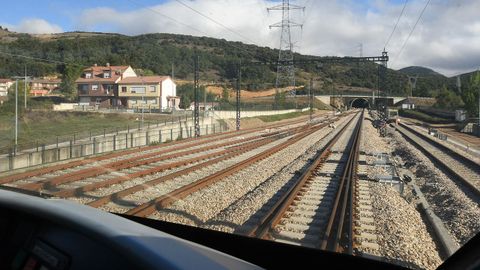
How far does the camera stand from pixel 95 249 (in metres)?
2.07

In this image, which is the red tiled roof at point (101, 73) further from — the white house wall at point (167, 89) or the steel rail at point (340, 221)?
the steel rail at point (340, 221)

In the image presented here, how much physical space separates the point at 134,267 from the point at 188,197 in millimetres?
11152

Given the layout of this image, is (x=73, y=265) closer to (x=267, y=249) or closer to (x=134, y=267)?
(x=134, y=267)

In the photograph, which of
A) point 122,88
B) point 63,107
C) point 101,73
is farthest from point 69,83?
point 63,107

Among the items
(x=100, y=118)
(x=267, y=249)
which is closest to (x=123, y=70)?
(x=100, y=118)

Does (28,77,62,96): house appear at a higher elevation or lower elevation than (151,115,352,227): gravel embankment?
higher

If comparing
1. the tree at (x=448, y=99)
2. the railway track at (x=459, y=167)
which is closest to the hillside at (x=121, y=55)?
the tree at (x=448, y=99)

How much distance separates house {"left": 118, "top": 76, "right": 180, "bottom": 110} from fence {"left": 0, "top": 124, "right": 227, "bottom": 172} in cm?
2726

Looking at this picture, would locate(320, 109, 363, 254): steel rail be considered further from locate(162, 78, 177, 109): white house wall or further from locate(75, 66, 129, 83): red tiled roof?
locate(162, 78, 177, 109): white house wall

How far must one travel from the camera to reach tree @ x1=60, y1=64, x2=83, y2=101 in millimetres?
68250

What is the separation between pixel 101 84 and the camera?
6912cm

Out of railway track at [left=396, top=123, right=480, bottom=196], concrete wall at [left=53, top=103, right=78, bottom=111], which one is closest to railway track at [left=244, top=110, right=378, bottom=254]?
railway track at [left=396, top=123, right=480, bottom=196]

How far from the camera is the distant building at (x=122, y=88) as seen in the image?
65.1m

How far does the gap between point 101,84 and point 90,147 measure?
47.0m
